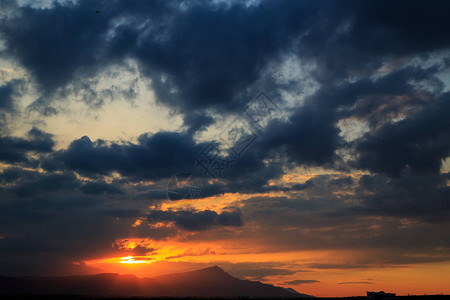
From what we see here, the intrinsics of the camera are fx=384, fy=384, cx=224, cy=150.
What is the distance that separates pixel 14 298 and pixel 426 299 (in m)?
111

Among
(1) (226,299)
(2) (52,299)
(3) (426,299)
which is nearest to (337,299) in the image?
(3) (426,299)

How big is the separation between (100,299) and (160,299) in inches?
569

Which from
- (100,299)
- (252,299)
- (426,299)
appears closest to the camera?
(100,299)

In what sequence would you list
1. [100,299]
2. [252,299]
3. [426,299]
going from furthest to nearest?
[426,299] → [252,299] → [100,299]

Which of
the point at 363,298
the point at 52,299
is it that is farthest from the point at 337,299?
the point at 52,299

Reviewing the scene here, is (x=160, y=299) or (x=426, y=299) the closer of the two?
(x=160, y=299)

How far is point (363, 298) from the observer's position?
108188mm

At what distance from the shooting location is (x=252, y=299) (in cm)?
9894

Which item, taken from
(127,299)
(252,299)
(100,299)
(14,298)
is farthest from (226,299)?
(14,298)

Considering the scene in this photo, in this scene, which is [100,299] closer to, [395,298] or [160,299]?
[160,299]

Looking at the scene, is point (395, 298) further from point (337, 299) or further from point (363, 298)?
point (337, 299)

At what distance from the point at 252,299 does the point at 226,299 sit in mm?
6807

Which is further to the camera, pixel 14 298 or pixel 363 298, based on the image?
pixel 363 298

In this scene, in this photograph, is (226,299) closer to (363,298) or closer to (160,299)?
(160,299)
